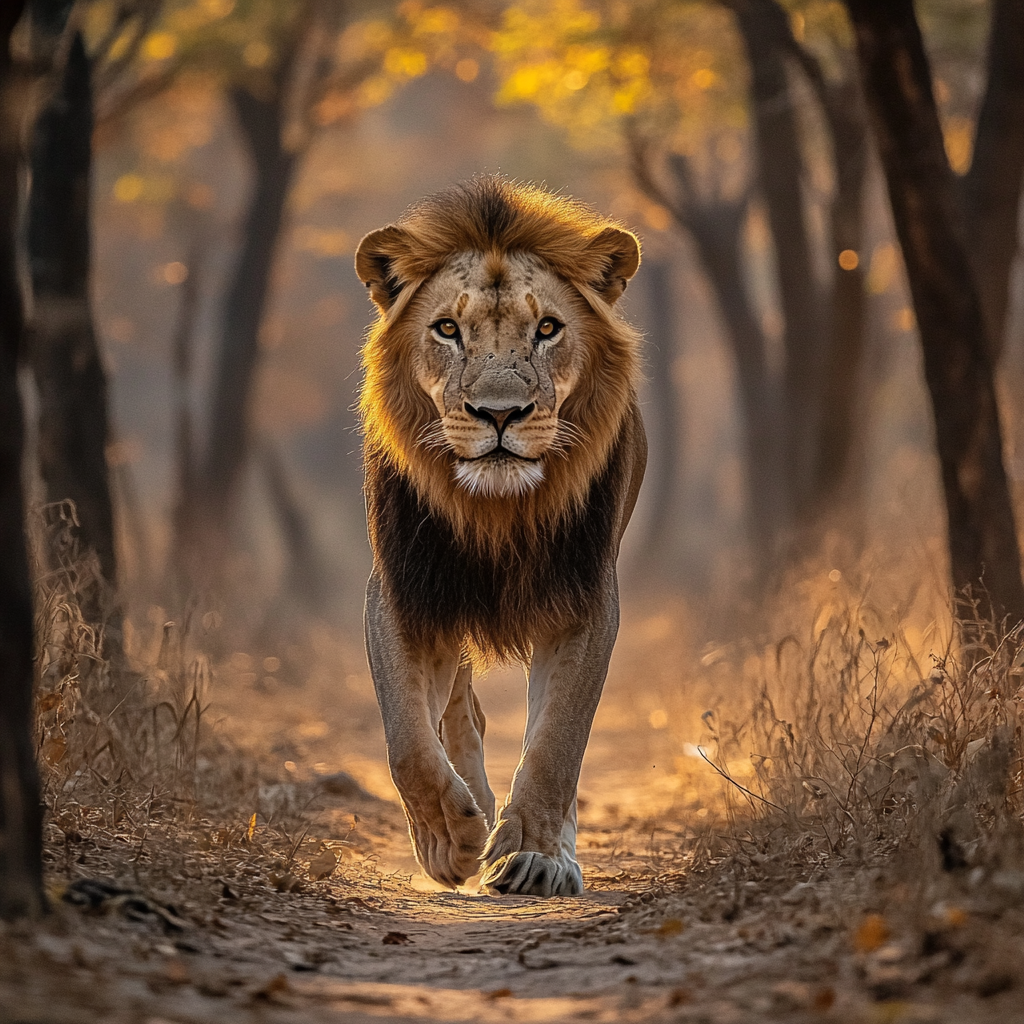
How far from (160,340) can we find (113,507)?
81.7ft

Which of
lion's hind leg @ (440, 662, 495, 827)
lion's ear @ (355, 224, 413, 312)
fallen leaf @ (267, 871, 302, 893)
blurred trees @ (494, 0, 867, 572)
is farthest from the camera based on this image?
blurred trees @ (494, 0, 867, 572)

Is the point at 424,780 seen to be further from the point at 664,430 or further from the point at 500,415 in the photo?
the point at 664,430

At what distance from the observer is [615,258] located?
17.4 ft

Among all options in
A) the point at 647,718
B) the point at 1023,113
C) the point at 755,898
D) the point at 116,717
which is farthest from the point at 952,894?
the point at 647,718

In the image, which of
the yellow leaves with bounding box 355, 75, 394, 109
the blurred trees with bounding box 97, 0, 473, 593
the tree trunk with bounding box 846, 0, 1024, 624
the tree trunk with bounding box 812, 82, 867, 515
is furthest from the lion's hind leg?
the yellow leaves with bounding box 355, 75, 394, 109

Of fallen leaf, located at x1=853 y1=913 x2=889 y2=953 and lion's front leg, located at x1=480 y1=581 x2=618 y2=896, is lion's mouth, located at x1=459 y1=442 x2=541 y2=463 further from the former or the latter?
fallen leaf, located at x1=853 y1=913 x2=889 y2=953

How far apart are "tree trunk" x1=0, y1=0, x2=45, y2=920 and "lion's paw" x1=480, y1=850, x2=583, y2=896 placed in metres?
1.61

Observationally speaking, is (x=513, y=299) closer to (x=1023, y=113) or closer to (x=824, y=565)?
(x=1023, y=113)

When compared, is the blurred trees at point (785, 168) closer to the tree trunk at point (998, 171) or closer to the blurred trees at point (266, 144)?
the tree trunk at point (998, 171)

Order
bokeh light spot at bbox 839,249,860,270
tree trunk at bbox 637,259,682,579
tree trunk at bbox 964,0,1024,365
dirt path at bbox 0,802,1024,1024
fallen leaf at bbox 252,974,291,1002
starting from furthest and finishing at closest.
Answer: tree trunk at bbox 637,259,682,579 → bokeh light spot at bbox 839,249,860,270 → tree trunk at bbox 964,0,1024,365 → fallen leaf at bbox 252,974,291,1002 → dirt path at bbox 0,802,1024,1024

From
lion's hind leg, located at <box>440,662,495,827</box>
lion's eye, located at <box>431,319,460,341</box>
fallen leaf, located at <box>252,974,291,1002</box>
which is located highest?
lion's eye, located at <box>431,319,460,341</box>

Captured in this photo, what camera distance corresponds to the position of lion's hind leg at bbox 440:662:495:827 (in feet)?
18.3

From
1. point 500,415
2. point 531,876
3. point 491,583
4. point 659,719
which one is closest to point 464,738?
point 491,583

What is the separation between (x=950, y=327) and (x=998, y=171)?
1576 millimetres
